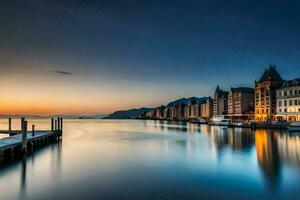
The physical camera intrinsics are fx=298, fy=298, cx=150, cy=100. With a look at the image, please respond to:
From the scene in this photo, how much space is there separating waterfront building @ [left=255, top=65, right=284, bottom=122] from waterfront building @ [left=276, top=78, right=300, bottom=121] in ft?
49.2

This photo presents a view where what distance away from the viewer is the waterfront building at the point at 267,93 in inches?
4953

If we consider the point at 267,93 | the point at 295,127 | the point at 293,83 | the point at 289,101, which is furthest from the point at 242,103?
the point at 295,127

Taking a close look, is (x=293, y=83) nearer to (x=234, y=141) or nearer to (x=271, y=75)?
(x=271, y=75)

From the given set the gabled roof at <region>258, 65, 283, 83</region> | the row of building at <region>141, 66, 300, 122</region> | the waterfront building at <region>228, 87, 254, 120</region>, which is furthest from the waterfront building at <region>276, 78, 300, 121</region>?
the waterfront building at <region>228, 87, 254, 120</region>

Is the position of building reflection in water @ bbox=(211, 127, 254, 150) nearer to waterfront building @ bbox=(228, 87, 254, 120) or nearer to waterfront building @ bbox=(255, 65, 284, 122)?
waterfront building @ bbox=(255, 65, 284, 122)

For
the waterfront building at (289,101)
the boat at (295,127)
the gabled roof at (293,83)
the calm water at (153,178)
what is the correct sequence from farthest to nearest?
1. the gabled roof at (293,83)
2. the waterfront building at (289,101)
3. the boat at (295,127)
4. the calm water at (153,178)

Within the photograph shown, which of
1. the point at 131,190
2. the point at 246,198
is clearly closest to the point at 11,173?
the point at 131,190

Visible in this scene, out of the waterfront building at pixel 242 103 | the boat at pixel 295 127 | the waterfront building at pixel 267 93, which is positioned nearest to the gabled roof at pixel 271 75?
the waterfront building at pixel 267 93

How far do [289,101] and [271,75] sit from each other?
31.8 m

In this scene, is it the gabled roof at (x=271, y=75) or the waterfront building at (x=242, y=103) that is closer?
the gabled roof at (x=271, y=75)

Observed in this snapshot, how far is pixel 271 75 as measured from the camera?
439ft

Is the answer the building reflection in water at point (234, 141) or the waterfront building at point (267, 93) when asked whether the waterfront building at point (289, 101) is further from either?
the building reflection in water at point (234, 141)

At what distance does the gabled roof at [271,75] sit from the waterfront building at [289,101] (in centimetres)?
2409

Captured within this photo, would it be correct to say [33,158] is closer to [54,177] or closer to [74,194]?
[54,177]
